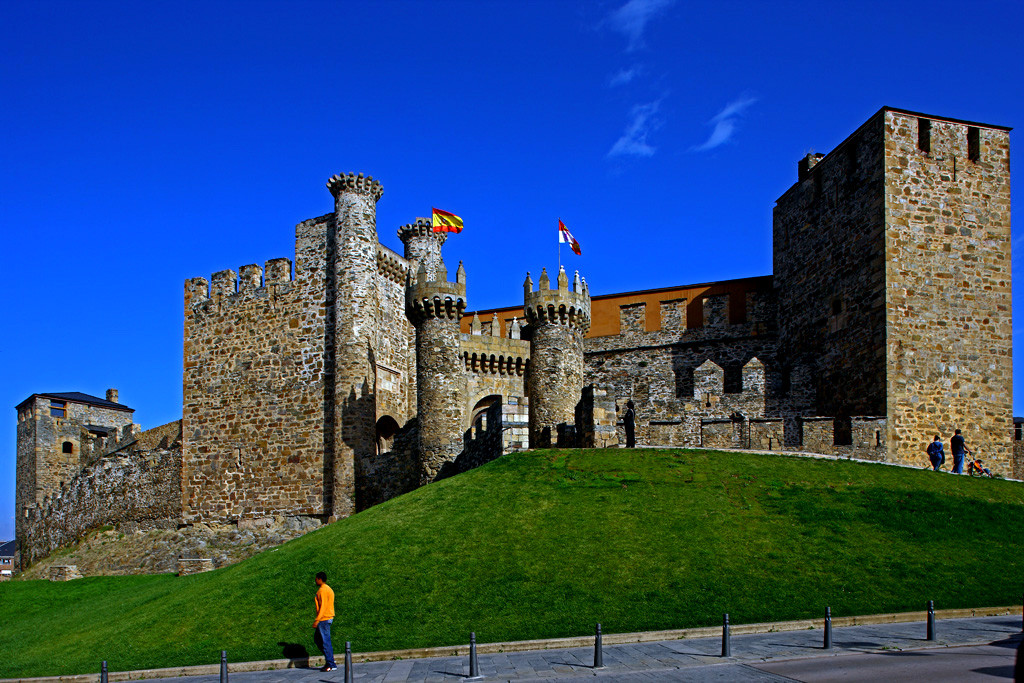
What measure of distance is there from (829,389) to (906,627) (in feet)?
54.4

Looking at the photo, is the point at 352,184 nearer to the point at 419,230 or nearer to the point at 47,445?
the point at 419,230

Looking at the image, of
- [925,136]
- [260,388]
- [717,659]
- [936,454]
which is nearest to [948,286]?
[925,136]

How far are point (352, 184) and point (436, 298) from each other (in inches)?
289

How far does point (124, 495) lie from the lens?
38156 millimetres

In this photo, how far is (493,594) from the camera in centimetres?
1661

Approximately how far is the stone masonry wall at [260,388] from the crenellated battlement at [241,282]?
42 mm

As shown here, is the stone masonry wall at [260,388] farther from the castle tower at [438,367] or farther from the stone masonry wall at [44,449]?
the stone masonry wall at [44,449]

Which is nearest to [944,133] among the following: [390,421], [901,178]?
[901,178]

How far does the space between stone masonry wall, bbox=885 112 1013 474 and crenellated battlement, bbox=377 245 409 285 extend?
1845 cm

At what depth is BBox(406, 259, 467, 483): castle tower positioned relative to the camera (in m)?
29.1

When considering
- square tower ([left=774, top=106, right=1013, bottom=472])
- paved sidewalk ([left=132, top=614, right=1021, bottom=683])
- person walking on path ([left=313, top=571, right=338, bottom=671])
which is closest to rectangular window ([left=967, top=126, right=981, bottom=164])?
square tower ([left=774, top=106, right=1013, bottom=472])

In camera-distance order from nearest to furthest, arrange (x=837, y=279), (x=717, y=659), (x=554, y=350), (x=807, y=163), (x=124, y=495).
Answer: (x=717, y=659) < (x=554, y=350) < (x=837, y=279) < (x=807, y=163) < (x=124, y=495)

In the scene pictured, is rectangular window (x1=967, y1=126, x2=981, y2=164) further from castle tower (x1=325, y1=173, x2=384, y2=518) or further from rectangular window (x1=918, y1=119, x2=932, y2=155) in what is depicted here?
castle tower (x1=325, y1=173, x2=384, y2=518)

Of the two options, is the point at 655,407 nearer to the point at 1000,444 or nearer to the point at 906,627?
the point at 1000,444
